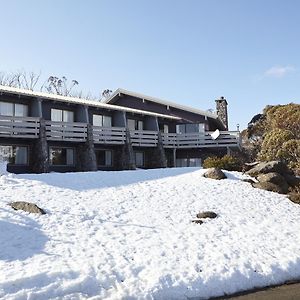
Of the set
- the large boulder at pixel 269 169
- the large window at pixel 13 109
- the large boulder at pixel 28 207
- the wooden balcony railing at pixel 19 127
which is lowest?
the large boulder at pixel 28 207

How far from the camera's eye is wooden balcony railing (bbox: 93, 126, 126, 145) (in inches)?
1148

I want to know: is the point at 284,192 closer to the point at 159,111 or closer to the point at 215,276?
the point at 215,276

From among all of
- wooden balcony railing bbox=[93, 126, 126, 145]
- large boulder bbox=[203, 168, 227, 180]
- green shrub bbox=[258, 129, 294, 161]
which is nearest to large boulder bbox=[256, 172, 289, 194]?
large boulder bbox=[203, 168, 227, 180]

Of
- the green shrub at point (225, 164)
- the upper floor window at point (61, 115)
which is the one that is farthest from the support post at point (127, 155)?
the green shrub at point (225, 164)

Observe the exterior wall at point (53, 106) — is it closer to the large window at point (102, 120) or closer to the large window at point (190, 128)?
the large window at point (102, 120)

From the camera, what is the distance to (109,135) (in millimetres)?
30031

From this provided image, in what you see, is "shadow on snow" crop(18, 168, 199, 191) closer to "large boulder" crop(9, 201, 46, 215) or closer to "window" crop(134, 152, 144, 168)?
"large boulder" crop(9, 201, 46, 215)

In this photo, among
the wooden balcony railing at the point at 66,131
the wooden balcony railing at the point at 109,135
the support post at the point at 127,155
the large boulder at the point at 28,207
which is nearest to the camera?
the large boulder at the point at 28,207

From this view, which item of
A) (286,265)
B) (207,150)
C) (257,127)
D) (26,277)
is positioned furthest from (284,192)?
(257,127)

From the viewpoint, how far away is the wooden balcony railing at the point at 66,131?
26.6 meters

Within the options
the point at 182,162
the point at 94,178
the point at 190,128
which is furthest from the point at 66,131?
the point at 190,128

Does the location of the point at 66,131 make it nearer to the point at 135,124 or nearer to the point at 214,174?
the point at 135,124

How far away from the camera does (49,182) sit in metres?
15.3

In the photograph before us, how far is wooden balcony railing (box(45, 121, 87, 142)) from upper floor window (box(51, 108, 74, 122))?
101 inches
